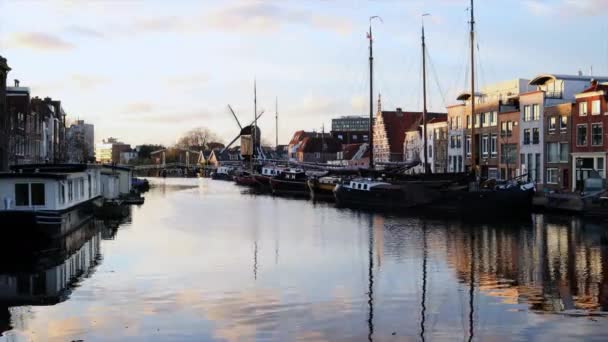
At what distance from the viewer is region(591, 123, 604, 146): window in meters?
66.4

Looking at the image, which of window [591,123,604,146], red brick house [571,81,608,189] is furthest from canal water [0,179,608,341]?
window [591,123,604,146]

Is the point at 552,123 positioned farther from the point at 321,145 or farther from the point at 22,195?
the point at 321,145

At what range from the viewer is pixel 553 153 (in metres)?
74.7

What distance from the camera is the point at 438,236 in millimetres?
44000

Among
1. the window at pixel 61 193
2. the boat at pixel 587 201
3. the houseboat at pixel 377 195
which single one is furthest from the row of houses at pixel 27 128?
the boat at pixel 587 201

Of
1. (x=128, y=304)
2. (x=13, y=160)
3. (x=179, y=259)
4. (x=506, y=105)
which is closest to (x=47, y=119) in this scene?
(x=13, y=160)

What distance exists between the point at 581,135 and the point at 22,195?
52.8 metres

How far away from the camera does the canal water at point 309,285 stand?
762 inches

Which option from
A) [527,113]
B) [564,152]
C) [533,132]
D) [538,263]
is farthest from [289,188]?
[538,263]

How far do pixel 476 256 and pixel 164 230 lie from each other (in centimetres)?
2229

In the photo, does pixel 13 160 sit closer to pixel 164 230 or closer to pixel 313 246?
pixel 164 230

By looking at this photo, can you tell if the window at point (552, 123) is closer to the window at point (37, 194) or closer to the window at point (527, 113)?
the window at point (527, 113)

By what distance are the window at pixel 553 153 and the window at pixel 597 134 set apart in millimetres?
6343

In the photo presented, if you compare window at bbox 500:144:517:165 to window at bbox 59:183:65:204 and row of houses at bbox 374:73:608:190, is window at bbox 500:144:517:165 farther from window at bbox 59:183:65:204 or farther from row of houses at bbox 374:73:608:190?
window at bbox 59:183:65:204
